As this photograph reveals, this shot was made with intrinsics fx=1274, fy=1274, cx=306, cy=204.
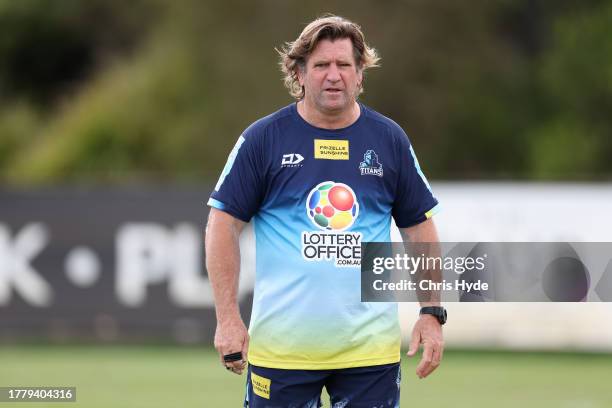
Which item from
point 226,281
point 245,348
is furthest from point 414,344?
point 226,281

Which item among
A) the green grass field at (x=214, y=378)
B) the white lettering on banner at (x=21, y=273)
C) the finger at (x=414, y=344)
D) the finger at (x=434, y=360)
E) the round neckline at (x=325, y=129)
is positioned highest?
the round neckline at (x=325, y=129)

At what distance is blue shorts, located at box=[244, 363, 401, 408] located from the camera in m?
5.98

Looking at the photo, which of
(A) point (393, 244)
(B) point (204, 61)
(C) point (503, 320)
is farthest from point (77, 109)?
(A) point (393, 244)

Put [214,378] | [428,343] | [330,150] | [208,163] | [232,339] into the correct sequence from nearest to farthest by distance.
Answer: [232,339] → [330,150] → [428,343] → [214,378] → [208,163]

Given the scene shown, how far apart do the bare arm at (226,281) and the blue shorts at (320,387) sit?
0.51ft

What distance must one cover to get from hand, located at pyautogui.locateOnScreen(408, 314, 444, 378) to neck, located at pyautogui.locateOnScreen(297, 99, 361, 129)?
1.02 metres

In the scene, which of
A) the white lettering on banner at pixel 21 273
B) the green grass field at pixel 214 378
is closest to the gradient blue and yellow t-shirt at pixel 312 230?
the green grass field at pixel 214 378

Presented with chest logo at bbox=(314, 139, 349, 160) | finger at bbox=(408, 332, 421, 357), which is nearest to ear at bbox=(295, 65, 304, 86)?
chest logo at bbox=(314, 139, 349, 160)

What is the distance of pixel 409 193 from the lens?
6.21 meters

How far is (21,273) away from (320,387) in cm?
1138

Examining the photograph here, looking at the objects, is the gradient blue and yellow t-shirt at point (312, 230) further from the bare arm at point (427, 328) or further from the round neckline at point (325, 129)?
the bare arm at point (427, 328)

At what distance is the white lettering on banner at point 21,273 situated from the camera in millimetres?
16750

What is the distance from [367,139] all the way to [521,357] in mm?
10530

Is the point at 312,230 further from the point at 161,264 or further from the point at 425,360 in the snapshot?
the point at 161,264
